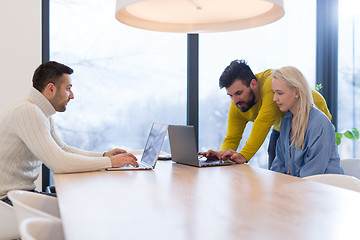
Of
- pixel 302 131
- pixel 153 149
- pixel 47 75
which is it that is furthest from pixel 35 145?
pixel 302 131

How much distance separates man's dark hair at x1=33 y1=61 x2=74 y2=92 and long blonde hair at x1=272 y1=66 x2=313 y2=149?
1.50 metres

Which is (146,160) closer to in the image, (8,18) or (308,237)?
(308,237)

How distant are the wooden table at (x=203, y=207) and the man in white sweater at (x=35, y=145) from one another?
0.43 feet

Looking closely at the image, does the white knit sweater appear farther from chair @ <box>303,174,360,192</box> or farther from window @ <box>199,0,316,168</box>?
window @ <box>199,0,316,168</box>

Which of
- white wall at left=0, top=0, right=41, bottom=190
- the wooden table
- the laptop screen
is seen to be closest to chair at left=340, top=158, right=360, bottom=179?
the wooden table

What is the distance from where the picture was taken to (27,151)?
8.45 feet

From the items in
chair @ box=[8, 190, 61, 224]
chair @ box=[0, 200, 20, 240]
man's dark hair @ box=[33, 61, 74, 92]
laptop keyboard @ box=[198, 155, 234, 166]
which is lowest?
chair @ box=[0, 200, 20, 240]

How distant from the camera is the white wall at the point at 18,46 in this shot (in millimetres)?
3926

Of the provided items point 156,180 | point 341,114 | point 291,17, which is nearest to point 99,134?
point 156,180

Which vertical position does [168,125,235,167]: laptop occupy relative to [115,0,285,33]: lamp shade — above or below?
below

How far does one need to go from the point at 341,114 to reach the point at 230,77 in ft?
9.37

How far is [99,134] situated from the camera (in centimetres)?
449

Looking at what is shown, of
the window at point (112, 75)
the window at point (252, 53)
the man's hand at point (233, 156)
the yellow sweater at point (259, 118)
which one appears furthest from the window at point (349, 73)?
the man's hand at point (233, 156)

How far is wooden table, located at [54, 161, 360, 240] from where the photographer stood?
1.24m
